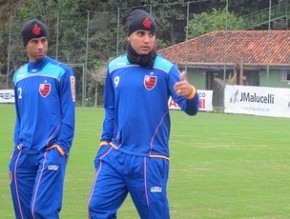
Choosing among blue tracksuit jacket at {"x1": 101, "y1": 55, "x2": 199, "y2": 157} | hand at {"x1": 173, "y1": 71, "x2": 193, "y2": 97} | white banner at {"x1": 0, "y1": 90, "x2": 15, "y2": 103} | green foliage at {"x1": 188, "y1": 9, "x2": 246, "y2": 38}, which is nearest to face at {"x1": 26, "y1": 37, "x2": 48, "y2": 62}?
blue tracksuit jacket at {"x1": 101, "y1": 55, "x2": 199, "y2": 157}

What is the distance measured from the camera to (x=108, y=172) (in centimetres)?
758

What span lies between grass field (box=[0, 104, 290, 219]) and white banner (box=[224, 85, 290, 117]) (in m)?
8.27

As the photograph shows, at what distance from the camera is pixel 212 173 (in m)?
16.8

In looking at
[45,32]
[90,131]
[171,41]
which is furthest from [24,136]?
[171,41]

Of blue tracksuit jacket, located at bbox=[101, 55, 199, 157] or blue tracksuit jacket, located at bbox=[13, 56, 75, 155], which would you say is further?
blue tracksuit jacket, located at bbox=[13, 56, 75, 155]

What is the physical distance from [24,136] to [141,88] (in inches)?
56.9

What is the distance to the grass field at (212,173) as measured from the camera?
12.3m

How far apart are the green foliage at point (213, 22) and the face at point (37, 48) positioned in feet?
149

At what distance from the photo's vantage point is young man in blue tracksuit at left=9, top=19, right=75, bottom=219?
27.2 ft

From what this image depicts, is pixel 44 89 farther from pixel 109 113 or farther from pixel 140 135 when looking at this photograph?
pixel 140 135

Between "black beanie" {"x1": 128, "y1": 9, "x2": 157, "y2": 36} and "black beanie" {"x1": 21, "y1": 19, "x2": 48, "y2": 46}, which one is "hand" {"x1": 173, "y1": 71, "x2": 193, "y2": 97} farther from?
"black beanie" {"x1": 21, "y1": 19, "x2": 48, "y2": 46}

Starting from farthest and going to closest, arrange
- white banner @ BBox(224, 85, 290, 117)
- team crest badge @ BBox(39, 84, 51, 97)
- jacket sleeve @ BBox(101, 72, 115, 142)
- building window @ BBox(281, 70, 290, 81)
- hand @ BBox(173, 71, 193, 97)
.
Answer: building window @ BBox(281, 70, 290, 81) → white banner @ BBox(224, 85, 290, 117) → team crest badge @ BBox(39, 84, 51, 97) → jacket sleeve @ BBox(101, 72, 115, 142) → hand @ BBox(173, 71, 193, 97)

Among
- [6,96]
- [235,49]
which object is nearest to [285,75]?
[235,49]

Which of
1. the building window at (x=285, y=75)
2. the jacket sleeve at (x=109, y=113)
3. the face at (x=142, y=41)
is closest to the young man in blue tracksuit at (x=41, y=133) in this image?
the jacket sleeve at (x=109, y=113)
